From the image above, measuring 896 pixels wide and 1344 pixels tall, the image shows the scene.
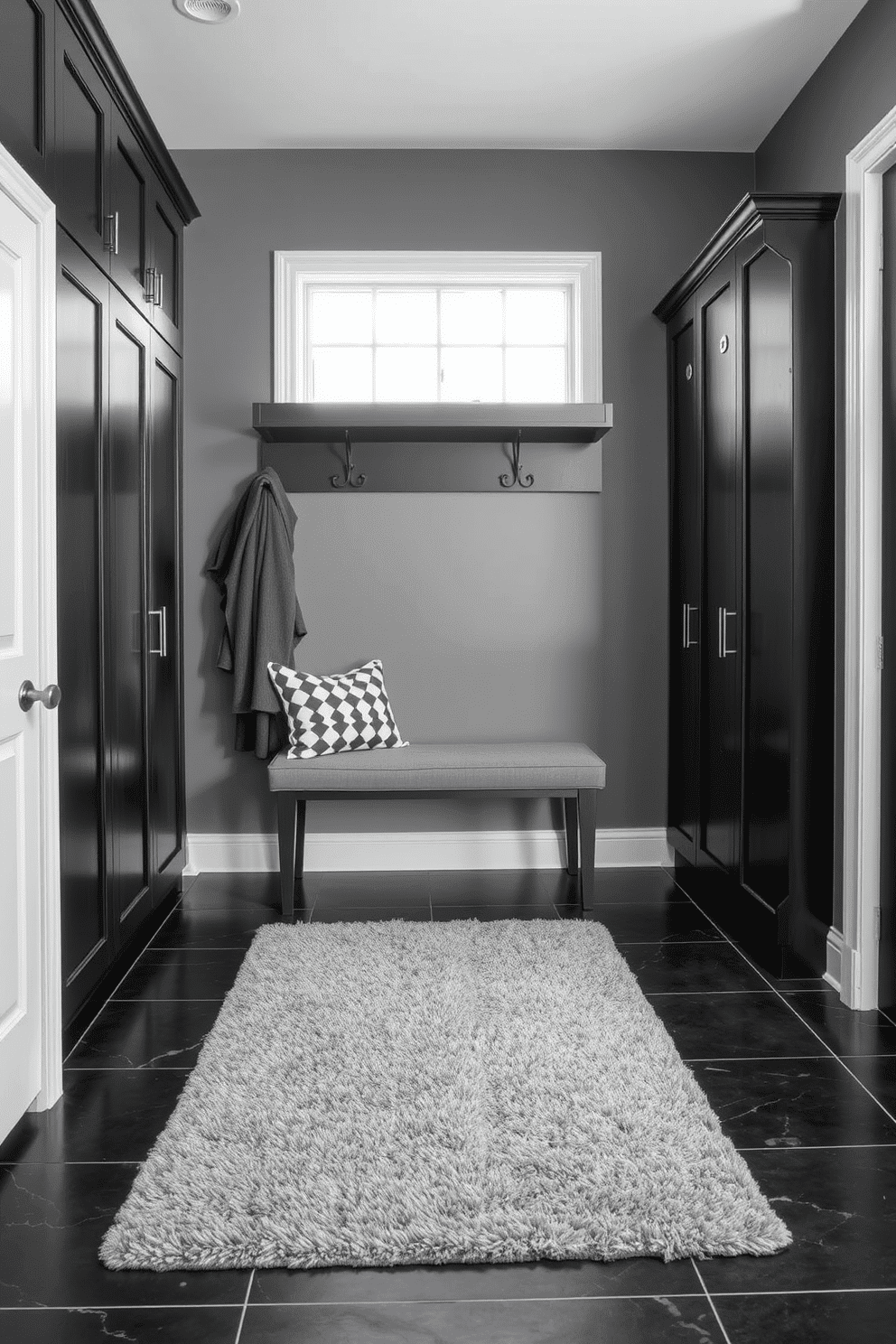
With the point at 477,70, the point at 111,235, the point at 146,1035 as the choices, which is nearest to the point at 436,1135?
the point at 146,1035

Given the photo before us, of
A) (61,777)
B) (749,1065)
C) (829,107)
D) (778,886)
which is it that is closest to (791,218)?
(829,107)

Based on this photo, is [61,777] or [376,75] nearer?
[61,777]

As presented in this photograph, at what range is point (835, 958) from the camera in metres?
2.98

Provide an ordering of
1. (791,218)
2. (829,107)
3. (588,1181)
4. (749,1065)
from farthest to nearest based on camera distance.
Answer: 1. (829,107)
2. (791,218)
3. (749,1065)
4. (588,1181)

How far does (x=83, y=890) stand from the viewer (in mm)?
2693

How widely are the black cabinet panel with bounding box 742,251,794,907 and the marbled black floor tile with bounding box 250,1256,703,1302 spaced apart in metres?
1.47

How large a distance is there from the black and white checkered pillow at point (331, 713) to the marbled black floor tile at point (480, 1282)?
2.26m

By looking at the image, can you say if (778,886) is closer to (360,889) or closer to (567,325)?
(360,889)

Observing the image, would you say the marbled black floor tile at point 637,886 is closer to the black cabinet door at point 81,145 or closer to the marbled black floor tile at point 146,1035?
the marbled black floor tile at point 146,1035

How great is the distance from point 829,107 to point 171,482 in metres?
2.44

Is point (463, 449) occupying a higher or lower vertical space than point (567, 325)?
lower

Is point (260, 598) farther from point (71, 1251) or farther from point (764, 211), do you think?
point (71, 1251)

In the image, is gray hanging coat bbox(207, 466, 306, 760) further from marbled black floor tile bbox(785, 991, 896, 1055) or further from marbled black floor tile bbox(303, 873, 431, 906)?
marbled black floor tile bbox(785, 991, 896, 1055)

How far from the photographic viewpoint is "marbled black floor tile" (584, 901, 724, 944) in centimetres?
343
